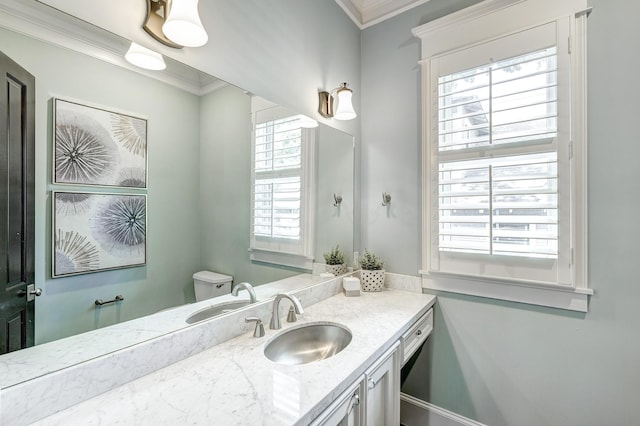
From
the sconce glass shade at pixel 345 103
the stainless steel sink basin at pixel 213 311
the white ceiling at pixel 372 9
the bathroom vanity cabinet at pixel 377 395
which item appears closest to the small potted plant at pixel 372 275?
the bathroom vanity cabinet at pixel 377 395

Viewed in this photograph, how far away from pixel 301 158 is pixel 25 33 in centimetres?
118

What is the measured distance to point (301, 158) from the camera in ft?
5.68

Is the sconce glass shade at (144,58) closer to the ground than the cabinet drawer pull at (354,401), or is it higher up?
higher up

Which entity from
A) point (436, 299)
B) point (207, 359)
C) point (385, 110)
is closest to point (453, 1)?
point (385, 110)

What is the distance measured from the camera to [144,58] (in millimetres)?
1024

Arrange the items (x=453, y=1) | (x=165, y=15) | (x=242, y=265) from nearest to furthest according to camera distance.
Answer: (x=165, y=15), (x=242, y=265), (x=453, y=1)

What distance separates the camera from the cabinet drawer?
149 centimetres

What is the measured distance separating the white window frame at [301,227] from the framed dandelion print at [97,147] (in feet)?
1.73

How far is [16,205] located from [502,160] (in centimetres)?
204

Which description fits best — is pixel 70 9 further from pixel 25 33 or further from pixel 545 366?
pixel 545 366

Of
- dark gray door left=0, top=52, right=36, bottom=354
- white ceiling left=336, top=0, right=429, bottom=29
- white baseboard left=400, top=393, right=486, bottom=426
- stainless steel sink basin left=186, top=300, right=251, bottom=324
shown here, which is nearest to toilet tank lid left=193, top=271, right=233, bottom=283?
stainless steel sink basin left=186, top=300, right=251, bottom=324

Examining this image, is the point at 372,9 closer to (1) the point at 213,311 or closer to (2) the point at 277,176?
(2) the point at 277,176

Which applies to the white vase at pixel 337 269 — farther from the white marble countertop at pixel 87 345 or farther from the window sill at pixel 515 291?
the white marble countertop at pixel 87 345

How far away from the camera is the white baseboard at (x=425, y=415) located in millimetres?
1810
